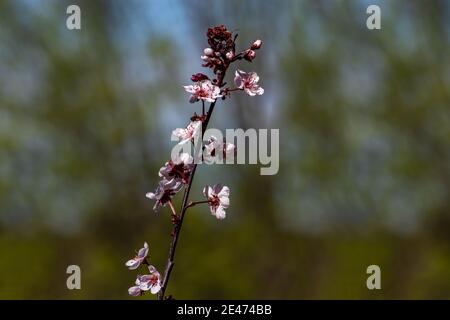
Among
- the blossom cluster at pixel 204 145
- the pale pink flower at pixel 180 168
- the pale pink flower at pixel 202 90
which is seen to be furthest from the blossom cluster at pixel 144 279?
the pale pink flower at pixel 202 90

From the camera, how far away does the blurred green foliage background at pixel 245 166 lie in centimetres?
381

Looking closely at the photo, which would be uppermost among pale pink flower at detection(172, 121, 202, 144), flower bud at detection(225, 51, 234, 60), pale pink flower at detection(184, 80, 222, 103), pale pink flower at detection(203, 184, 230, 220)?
flower bud at detection(225, 51, 234, 60)

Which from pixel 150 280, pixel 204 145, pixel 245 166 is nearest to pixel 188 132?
pixel 204 145

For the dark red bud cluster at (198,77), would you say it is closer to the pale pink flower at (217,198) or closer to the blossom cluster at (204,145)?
the blossom cluster at (204,145)

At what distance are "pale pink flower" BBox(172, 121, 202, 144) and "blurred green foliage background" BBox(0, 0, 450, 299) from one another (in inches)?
108

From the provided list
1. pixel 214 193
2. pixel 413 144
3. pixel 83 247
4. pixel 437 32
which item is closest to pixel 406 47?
pixel 437 32

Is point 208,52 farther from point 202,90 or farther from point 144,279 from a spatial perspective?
point 144,279

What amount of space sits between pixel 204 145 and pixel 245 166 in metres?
2.86

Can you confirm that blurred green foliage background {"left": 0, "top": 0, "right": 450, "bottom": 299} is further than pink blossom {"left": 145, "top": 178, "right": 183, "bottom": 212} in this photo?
Yes

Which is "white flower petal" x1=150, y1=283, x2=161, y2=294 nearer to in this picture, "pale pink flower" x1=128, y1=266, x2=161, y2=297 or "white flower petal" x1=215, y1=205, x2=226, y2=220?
"pale pink flower" x1=128, y1=266, x2=161, y2=297

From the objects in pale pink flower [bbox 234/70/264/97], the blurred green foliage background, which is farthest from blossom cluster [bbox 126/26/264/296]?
the blurred green foliage background

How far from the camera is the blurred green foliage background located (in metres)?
3.81

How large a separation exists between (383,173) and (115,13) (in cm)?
204

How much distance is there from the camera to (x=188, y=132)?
1.02 meters
